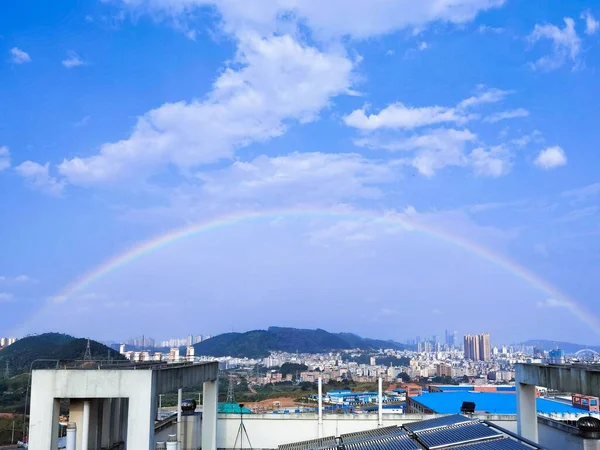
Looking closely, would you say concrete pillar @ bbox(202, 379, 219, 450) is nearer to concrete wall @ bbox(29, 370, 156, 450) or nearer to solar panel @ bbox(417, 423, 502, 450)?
concrete wall @ bbox(29, 370, 156, 450)

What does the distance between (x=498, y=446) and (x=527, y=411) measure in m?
7.02

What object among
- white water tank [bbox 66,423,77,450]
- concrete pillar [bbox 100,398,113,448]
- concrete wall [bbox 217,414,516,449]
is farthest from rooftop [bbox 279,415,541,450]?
concrete wall [bbox 217,414,516,449]

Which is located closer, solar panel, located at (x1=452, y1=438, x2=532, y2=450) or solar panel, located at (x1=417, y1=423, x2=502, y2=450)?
solar panel, located at (x1=452, y1=438, x2=532, y2=450)

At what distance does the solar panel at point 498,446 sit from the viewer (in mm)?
9570

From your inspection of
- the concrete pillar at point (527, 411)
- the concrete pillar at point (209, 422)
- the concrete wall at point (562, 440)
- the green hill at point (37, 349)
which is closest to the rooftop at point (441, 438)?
the concrete pillar at point (527, 411)

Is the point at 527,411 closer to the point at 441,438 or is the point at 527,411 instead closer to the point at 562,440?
the point at 562,440

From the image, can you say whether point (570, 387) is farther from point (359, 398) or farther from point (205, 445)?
point (359, 398)

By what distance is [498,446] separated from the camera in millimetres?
9828

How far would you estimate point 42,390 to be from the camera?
11180 mm

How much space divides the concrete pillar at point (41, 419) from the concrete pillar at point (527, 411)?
1228cm

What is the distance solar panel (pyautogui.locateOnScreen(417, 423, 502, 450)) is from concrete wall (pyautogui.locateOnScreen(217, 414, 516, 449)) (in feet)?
31.9

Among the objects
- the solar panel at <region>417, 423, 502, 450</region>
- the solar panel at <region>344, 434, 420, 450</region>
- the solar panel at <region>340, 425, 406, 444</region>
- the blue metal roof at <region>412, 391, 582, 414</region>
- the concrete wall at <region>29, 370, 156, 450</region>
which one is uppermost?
the concrete wall at <region>29, 370, 156, 450</region>

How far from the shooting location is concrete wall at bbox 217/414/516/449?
2223cm

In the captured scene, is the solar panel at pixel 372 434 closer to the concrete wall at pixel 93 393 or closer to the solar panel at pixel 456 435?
the solar panel at pixel 456 435
